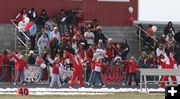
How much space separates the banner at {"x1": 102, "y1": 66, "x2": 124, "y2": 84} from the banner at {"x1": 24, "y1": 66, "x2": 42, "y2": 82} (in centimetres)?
325

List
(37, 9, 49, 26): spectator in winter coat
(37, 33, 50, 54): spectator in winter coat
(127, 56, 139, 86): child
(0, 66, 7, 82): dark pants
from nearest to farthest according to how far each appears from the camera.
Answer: (0, 66, 7, 82): dark pants → (127, 56, 139, 86): child → (37, 33, 50, 54): spectator in winter coat → (37, 9, 49, 26): spectator in winter coat

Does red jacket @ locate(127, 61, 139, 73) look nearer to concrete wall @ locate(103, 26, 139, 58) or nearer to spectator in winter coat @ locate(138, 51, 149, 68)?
spectator in winter coat @ locate(138, 51, 149, 68)

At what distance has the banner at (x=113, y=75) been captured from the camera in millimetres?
27734

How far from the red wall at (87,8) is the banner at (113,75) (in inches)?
297

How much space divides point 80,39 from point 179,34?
6.45 metres

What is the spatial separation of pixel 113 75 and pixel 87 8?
8.40 metres

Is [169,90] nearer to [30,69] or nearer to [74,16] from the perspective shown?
→ [30,69]

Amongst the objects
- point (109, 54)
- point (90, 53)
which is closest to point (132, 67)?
point (109, 54)

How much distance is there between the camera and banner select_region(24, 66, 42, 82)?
88.9ft

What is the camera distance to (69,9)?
112 feet

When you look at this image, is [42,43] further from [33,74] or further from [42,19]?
[42,19]

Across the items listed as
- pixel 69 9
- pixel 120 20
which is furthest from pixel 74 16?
pixel 120 20

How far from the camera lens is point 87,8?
1387 inches

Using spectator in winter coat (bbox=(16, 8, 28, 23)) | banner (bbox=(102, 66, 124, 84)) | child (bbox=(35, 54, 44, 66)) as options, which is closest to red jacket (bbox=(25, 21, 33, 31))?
spectator in winter coat (bbox=(16, 8, 28, 23))
